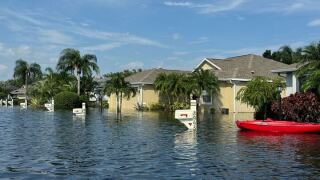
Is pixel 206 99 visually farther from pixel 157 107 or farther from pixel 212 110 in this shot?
pixel 157 107

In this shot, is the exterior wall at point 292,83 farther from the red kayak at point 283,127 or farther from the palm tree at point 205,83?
the palm tree at point 205,83

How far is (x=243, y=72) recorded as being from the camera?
56781 mm

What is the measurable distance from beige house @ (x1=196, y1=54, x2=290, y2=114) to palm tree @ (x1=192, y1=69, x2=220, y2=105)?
87 cm

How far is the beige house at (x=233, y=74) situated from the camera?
54719mm

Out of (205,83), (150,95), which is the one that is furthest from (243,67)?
(150,95)

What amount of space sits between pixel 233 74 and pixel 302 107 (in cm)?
2501

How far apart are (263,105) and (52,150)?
21.6 m

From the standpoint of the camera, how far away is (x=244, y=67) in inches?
Answer: 2379

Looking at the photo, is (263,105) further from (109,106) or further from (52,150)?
(109,106)

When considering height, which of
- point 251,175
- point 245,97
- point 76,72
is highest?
point 76,72

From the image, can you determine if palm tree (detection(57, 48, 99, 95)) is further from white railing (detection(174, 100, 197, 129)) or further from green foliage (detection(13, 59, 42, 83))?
white railing (detection(174, 100, 197, 129))

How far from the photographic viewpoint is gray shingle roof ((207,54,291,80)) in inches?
2207

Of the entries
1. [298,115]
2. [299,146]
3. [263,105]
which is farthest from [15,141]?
[263,105]

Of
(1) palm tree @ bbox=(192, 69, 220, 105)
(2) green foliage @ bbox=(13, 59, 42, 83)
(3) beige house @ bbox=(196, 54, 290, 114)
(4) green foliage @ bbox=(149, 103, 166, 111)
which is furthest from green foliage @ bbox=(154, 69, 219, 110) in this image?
(2) green foliage @ bbox=(13, 59, 42, 83)
